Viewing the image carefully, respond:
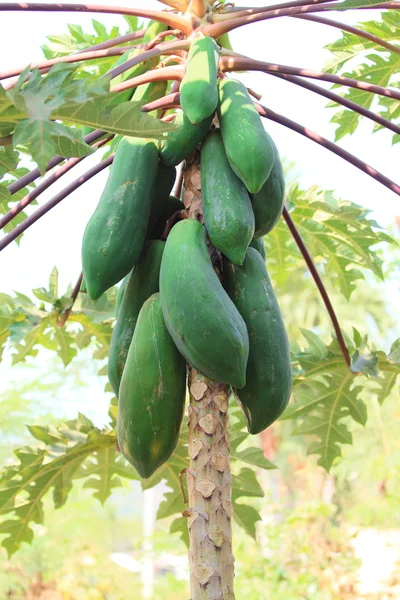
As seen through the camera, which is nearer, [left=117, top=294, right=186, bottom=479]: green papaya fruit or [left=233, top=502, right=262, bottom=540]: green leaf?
[left=117, top=294, right=186, bottom=479]: green papaya fruit

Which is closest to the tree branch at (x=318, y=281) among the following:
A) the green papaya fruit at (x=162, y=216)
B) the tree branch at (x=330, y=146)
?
the tree branch at (x=330, y=146)

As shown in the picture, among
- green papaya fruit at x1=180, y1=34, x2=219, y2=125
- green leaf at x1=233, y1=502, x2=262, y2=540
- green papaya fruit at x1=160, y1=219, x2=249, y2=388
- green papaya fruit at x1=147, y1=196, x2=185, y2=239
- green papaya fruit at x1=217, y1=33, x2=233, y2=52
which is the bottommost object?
green papaya fruit at x1=160, y1=219, x2=249, y2=388

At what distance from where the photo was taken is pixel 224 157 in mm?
1491

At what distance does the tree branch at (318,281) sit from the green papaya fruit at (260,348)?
2.04 ft

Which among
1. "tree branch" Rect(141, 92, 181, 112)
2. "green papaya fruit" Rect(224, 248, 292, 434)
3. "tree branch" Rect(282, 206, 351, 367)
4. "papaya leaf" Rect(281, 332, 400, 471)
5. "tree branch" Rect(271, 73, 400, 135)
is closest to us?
"green papaya fruit" Rect(224, 248, 292, 434)

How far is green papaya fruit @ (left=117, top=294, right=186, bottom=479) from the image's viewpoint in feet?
4.50

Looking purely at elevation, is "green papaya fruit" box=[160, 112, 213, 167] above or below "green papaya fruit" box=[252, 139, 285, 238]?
above

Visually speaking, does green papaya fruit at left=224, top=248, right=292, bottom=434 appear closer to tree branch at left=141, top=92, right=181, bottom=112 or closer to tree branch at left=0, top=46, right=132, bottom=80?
tree branch at left=141, top=92, right=181, bottom=112

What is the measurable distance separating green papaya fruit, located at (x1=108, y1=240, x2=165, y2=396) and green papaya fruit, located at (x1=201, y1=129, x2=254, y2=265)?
0.51 ft

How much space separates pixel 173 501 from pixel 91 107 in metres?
1.69

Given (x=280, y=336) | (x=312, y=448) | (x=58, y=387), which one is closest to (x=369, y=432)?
(x=58, y=387)

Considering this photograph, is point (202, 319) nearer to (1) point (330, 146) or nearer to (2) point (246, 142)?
(2) point (246, 142)

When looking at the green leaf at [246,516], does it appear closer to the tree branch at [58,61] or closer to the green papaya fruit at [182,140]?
the green papaya fruit at [182,140]

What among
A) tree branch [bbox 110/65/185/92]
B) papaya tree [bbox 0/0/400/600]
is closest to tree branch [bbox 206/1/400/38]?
papaya tree [bbox 0/0/400/600]
